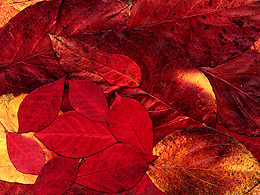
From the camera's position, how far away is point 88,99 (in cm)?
72

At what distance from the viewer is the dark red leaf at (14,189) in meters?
0.73

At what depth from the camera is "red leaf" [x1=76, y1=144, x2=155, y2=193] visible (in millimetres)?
698

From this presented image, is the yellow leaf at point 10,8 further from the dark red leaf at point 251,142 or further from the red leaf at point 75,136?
the dark red leaf at point 251,142

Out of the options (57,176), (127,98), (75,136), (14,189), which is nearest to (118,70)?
(127,98)

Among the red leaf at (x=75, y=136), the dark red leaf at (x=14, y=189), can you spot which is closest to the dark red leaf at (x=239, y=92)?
the red leaf at (x=75, y=136)

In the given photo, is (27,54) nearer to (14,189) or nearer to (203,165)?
(14,189)

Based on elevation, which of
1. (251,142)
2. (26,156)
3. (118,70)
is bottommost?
(251,142)

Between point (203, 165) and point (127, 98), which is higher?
point (127, 98)

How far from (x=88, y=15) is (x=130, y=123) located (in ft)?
0.94

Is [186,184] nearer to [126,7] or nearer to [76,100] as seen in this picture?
[76,100]

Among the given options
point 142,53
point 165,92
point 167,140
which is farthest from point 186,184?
point 142,53

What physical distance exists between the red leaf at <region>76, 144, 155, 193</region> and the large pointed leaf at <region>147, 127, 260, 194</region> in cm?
4

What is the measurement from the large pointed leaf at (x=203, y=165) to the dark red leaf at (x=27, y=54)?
34 centimetres

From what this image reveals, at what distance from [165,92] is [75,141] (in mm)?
253
